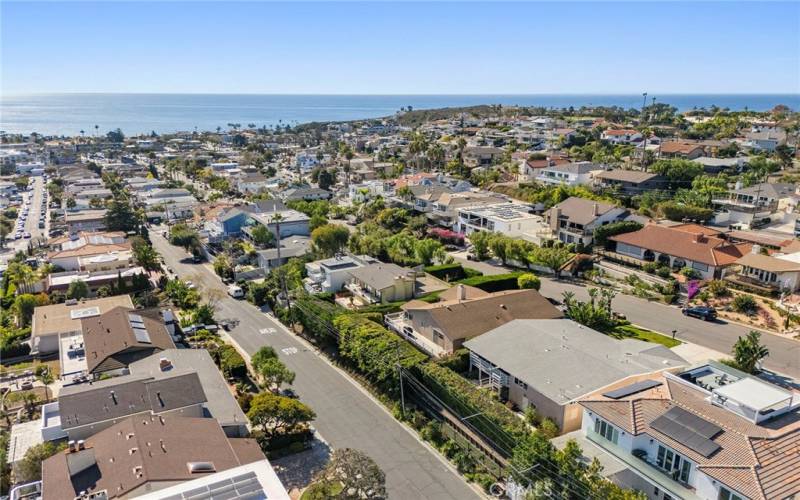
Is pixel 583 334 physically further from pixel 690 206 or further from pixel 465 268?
pixel 690 206

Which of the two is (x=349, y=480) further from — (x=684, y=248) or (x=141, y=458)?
(x=684, y=248)

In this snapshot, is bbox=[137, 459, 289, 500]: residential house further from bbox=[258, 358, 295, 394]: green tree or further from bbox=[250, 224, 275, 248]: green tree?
bbox=[250, 224, 275, 248]: green tree

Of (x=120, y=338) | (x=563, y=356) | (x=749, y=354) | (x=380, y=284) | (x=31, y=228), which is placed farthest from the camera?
(x=31, y=228)

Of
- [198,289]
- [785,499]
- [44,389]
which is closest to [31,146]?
[198,289]

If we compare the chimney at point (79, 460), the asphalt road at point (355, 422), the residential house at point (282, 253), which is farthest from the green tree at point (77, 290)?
the chimney at point (79, 460)

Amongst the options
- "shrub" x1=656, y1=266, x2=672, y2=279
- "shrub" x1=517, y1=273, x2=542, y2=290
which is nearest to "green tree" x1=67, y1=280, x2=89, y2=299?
"shrub" x1=517, y1=273, x2=542, y2=290

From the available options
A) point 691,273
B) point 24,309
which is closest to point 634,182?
point 691,273
